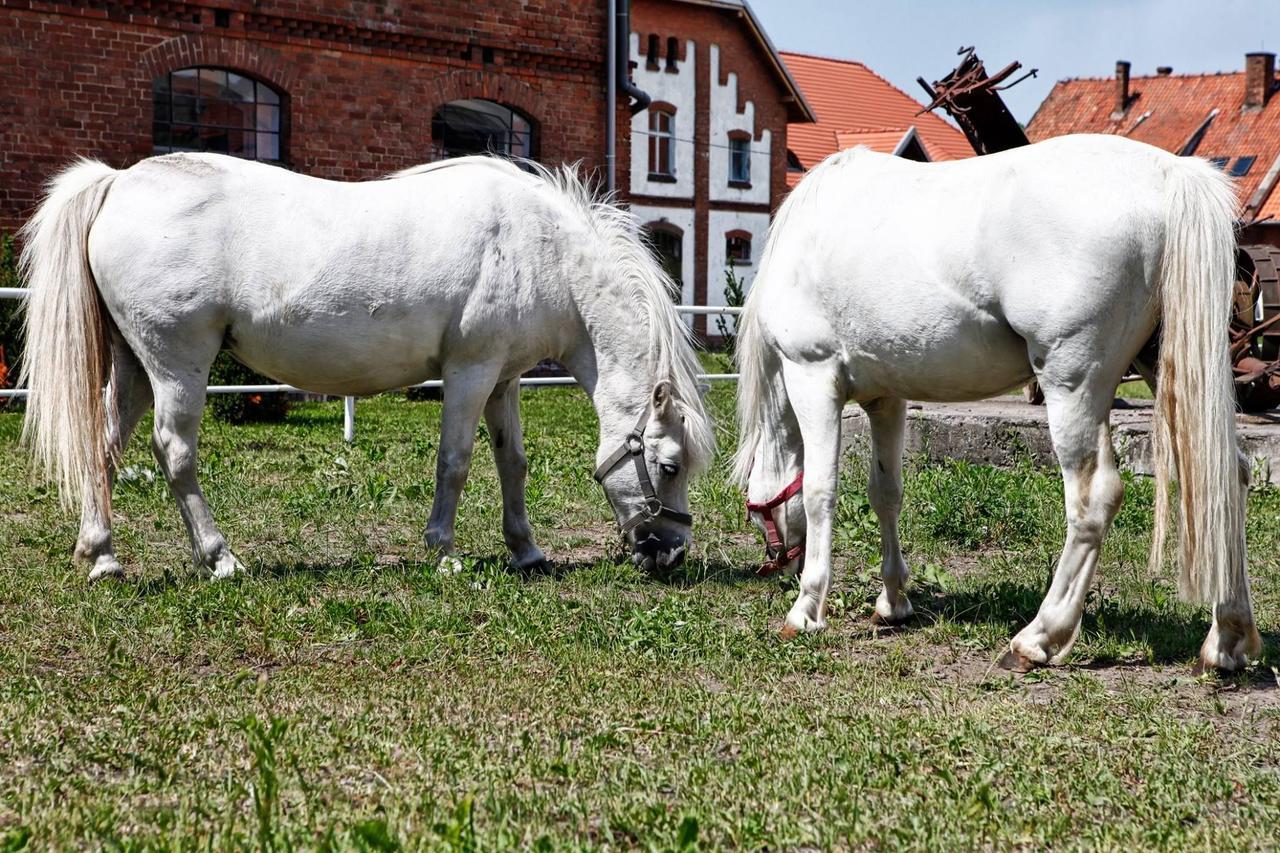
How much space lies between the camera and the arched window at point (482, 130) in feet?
59.6

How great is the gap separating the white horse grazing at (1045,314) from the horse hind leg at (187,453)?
8.06 feet

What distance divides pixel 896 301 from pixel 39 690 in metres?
3.04

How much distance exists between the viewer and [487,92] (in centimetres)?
1736

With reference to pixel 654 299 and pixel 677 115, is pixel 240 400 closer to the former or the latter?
pixel 654 299

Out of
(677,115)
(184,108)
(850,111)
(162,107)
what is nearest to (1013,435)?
(184,108)

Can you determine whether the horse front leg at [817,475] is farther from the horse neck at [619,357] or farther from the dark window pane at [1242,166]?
the dark window pane at [1242,166]

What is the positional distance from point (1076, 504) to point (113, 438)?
161 inches

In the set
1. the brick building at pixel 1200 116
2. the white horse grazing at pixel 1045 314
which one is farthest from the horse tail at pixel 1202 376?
the brick building at pixel 1200 116

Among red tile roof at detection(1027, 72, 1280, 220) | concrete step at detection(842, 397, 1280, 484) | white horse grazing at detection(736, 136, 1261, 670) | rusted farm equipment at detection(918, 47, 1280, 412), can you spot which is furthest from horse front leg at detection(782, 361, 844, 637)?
red tile roof at detection(1027, 72, 1280, 220)

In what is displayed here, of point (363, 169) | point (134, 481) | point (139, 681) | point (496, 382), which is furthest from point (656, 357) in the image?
point (363, 169)

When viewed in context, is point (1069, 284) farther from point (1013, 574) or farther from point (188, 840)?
point (188, 840)

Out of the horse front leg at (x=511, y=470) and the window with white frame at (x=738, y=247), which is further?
the window with white frame at (x=738, y=247)

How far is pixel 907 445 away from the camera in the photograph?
963 cm

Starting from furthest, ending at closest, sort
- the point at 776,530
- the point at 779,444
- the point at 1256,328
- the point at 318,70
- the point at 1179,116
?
the point at 1179,116
the point at 318,70
the point at 1256,328
the point at 776,530
the point at 779,444
